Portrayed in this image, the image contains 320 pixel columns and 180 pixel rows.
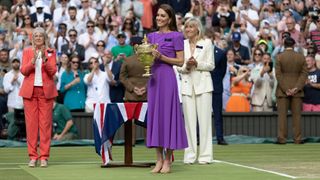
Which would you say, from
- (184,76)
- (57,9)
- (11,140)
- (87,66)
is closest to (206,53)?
(184,76)

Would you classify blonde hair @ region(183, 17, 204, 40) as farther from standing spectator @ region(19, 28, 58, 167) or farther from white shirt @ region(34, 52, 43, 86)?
white shirt @ region(34, 52, 43, 86)

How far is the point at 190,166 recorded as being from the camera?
660 inches

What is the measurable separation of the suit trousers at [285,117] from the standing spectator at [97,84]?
3931mm

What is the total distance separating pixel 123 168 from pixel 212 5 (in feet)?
50.1

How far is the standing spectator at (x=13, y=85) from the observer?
23.5 metres

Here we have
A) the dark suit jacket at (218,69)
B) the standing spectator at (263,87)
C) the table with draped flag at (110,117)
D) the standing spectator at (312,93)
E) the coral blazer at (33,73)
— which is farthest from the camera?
the standing spectator at (263,87)

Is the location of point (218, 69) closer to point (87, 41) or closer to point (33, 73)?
point (33, 73)

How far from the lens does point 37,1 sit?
A: 29266 mm

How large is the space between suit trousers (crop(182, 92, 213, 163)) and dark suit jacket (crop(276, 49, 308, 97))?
5.20m

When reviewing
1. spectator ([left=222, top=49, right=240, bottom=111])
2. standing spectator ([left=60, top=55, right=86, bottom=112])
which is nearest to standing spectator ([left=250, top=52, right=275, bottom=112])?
spectator ([left=222, top=49, right=240, bottom=111])

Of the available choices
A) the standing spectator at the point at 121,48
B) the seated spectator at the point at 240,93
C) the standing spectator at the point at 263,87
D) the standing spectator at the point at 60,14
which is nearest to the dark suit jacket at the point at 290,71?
the seated spectator at the point at 240,93

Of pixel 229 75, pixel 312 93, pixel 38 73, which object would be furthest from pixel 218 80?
pixel 38 73

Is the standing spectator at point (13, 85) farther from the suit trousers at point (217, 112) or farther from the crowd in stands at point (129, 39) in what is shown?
A: the suit trousers at point (217, 112)

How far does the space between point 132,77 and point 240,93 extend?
11.8ft
